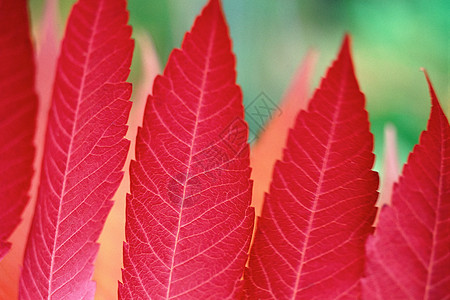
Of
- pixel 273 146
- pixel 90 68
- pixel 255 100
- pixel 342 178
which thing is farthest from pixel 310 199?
pixel 255 100

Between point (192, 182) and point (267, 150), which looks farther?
point (267, 150)

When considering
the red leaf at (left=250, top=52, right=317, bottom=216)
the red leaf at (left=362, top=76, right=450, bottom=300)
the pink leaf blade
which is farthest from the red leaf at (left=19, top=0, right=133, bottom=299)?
the pink leaf blade

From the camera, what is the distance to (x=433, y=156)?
230 mm

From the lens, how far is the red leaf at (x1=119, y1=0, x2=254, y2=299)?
22 centimetres

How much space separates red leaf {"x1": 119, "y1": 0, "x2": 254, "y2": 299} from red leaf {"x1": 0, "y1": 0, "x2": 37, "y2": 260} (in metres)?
0.06

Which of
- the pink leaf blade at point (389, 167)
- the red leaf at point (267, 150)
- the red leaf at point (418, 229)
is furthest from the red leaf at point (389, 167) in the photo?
the red leaf at point (418, 229)

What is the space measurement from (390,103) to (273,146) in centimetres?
33

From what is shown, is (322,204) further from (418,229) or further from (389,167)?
(389,167)

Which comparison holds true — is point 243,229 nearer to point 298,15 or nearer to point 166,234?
point 166,234

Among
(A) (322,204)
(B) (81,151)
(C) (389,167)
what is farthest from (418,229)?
(C) (389,167)

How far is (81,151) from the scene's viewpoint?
0.24 metres

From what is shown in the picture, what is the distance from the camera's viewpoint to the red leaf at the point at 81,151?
221 mm

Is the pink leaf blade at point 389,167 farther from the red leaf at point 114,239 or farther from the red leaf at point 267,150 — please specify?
the red leaf at point 114,239

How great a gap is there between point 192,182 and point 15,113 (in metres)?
0.10
